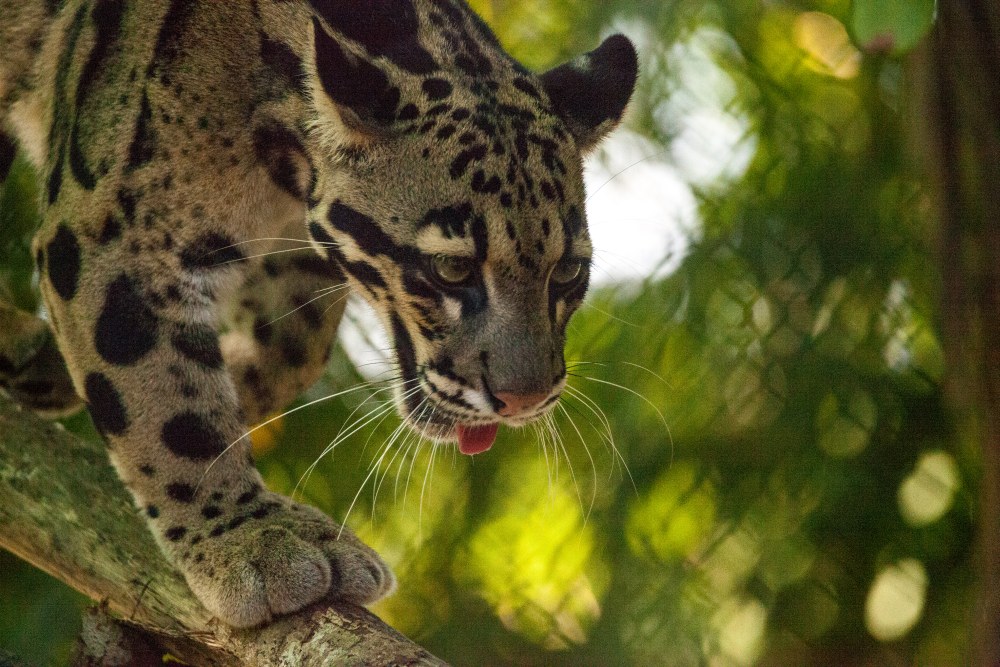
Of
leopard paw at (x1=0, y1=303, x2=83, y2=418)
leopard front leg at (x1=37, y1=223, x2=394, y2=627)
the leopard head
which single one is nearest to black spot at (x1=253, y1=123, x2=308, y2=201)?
the leopard head

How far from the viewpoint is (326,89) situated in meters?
2.31

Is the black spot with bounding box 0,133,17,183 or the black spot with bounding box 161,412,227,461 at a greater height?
the black spot with bounding box 0,133,17,183

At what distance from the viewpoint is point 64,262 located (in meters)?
2.55

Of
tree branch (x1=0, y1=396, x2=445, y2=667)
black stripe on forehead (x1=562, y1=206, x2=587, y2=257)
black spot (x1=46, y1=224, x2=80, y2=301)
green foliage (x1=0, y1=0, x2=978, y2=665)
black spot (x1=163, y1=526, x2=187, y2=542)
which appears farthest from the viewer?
green foliage (x1=0, y1=0, x2=978, y2=665)

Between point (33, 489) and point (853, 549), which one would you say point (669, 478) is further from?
point (33, 489)

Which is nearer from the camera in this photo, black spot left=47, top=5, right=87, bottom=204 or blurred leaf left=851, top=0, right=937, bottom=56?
blurred leaf left=851, top=0, right=937, bottom=56

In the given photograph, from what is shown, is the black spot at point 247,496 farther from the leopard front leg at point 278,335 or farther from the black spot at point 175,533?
the leopard front leg at point 278,335

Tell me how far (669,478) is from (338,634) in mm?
1817

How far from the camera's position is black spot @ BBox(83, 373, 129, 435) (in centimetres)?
251

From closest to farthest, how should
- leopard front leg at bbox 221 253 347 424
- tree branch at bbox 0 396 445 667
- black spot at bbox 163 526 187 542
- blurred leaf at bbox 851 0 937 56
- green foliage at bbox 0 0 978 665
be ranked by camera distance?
1. blurred leaf at bbox 851 0 937 56
2. tree branch at bbox 0 396 445 667
3. black spot at bbox 163 526 187 542
4. leopard front leg at bbox 221 253 347 424
5. green foliage at bbox 0 0 978 665

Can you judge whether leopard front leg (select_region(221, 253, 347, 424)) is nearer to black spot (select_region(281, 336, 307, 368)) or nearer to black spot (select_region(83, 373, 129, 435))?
black spot (select_region(281, 336, 307, 368))

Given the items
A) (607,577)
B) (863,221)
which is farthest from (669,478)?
(863,221)

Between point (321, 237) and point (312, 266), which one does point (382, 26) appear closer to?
point (321, 237)

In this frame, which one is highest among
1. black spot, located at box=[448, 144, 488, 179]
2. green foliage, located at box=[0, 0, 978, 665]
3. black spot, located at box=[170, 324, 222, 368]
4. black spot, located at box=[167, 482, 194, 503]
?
black spot, located at box=[448, 144, 488, 179]
